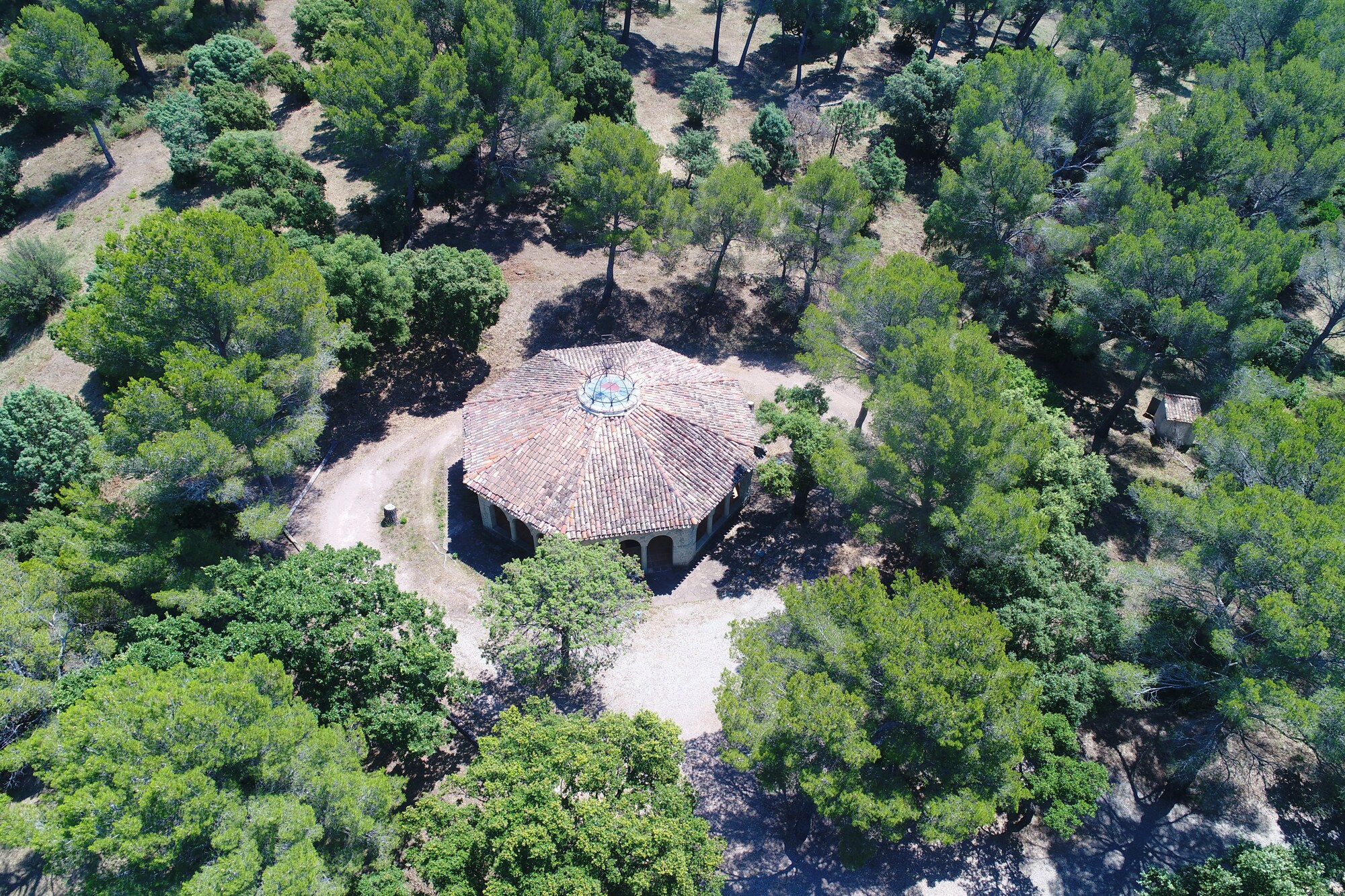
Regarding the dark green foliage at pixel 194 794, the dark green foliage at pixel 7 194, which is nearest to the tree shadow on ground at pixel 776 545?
the dark green foliage at pixel 194 794

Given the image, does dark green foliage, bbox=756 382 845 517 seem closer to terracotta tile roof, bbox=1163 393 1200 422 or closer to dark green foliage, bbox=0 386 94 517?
terracotta tile roof, bbox=1163 393 1200 422

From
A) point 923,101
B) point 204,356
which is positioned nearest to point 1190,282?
point 923,101

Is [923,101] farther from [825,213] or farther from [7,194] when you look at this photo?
[7,194]

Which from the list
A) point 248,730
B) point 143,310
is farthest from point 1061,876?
point 143,310

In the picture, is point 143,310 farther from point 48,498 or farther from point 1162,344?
point 1162,344

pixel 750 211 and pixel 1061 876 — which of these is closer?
pixel 1061 876

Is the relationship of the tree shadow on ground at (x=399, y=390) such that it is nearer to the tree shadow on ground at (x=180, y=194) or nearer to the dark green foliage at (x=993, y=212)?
the tree shadow on ground at (x=180, y=194)
